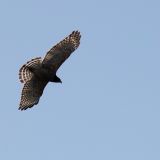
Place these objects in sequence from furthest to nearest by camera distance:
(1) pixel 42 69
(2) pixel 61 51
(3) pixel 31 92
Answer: (3) pixel 31 92 → (1) pixel 42 69 → (2) pixel 61 51

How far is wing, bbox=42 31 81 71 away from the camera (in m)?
36.8

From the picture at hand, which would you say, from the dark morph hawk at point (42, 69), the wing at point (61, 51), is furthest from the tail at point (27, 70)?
the wing at point (61, 51)

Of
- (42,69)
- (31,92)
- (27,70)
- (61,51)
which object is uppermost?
(61,51)

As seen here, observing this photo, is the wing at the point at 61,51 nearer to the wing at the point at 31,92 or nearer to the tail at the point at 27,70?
the tail at the point at 27,70

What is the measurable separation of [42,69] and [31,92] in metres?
1.49

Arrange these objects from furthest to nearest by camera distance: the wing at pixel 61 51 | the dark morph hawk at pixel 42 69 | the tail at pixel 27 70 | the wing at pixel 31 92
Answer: the wing at pixel 31 92, the tail at pixel 27 70, the dark morph hawk at pixel 42 69, the wing at pixel 61 51

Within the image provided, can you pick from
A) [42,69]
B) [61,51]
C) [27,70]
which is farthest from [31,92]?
[61,51]

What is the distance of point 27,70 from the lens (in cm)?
3734

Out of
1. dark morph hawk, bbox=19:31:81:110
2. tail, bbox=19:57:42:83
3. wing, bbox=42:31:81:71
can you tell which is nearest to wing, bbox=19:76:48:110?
dark morph hawk, bbox=19:31:81:110

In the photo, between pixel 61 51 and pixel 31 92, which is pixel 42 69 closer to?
pixel 61 51

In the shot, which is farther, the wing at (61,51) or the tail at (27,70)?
the tail at (27,70)

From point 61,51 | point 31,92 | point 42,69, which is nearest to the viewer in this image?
point 61,51

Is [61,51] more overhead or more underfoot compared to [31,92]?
more overhead

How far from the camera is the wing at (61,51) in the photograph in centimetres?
3678
